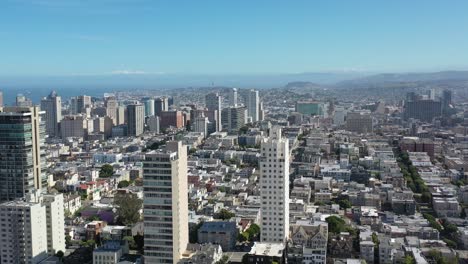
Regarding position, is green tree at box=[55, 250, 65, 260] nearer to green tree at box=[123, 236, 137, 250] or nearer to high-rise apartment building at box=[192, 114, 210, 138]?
green tree at box=[123, 236, 137, 250]

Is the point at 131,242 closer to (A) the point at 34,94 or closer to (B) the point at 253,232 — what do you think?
(B) the point at 253,232

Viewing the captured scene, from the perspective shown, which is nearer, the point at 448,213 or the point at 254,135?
the point at 448,213

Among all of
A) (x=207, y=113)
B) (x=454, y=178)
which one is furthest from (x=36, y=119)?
(x=207, y=113)

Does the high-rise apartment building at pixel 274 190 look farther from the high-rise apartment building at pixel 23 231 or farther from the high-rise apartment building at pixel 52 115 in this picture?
the high-rise apartment building at pixel 52 115

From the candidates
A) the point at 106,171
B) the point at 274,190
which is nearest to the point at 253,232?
the point at 274,190

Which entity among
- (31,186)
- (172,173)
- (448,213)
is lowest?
(448,213)

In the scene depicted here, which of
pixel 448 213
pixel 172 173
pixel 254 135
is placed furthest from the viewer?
pixel 254 135

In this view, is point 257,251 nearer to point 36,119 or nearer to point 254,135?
point 36,119
